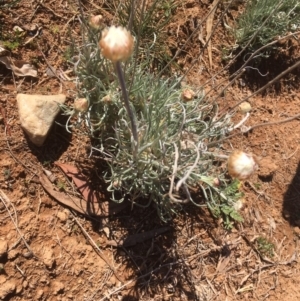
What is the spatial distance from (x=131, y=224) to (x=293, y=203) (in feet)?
3.06

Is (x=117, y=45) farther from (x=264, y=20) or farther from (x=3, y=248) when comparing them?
(x=264, y=20)

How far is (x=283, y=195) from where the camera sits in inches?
93.1

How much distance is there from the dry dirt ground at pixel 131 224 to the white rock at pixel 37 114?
65mm

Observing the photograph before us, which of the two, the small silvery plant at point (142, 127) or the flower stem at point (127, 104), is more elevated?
the flower stem at point (127, 104)

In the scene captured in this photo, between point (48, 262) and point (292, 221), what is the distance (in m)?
1.28

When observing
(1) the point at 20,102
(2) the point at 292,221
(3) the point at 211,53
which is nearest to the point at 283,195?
(2) the point at 292,221

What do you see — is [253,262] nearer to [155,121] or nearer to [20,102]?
[155,121]

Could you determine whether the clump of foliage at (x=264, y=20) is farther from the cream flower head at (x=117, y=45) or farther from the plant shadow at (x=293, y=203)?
the cream flower head at (x=117, y=45)

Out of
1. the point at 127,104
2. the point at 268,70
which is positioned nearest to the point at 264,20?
the point at 268,70

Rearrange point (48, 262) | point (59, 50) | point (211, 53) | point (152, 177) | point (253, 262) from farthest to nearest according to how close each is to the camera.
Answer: point (211, 53), point (253, 262), point (59, 50), point (48, 262), point (152, 177)

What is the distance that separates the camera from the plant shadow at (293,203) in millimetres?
2348

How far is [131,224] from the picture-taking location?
198cm

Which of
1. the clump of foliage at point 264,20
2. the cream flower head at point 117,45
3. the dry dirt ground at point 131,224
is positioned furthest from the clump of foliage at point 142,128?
the clump of foliage at point 264,20

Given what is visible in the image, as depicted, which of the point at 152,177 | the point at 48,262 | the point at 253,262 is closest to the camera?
the point at 152,177
